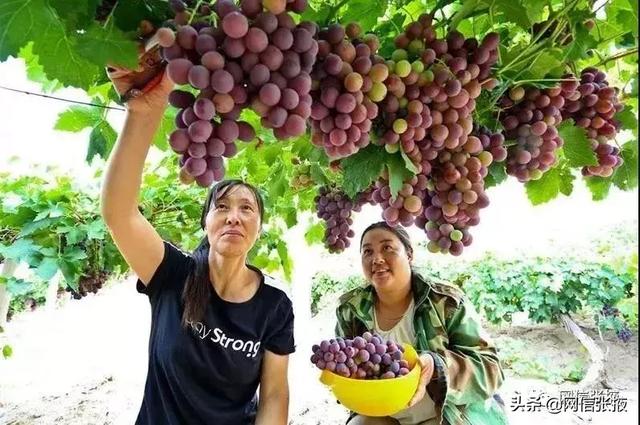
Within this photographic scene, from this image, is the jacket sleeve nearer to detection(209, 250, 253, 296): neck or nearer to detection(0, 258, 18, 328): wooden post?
detection(209, 250, 253, 296): neck

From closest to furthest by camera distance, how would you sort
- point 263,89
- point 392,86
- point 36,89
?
point 263,89, point 392,86, point 36,89

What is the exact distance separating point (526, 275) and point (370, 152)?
24.2 feet

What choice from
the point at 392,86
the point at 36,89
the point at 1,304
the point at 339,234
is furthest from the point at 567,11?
the point at 1,304

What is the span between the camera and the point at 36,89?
164 cm

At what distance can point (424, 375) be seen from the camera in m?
1.67

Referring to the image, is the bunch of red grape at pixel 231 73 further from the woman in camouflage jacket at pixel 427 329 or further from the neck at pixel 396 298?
the neck at pixel 396 298

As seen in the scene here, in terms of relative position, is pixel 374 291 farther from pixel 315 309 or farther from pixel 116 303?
pixel 315 309

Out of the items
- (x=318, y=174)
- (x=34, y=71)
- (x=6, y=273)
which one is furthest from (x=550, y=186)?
(x=6, y=273)

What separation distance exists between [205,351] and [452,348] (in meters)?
0.86

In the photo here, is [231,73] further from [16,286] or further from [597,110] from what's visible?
[16,286]

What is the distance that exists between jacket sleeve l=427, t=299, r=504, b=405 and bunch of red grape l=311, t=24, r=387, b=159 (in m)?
1.12

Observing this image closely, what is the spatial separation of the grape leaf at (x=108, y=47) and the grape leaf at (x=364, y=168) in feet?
1.49

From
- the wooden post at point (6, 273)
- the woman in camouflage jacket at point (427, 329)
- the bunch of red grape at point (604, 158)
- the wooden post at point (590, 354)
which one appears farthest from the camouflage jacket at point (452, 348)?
the wooden post at point (590, 354)

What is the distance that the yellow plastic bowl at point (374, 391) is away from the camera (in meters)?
1.51
